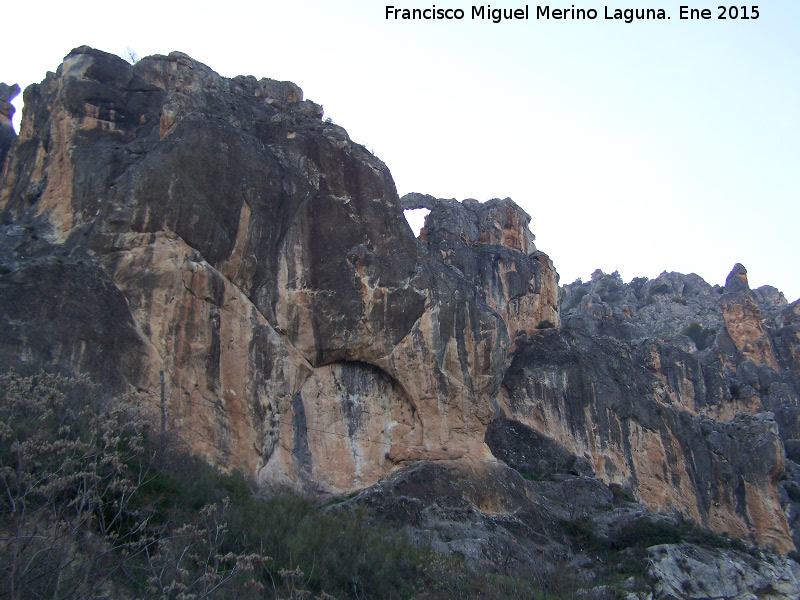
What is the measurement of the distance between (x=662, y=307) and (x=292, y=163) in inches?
2622

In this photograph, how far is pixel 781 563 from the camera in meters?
29.2

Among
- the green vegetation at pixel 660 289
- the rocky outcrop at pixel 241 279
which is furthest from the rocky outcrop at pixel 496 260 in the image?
the green vegetation at pixel 660 289

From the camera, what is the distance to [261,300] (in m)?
26.2

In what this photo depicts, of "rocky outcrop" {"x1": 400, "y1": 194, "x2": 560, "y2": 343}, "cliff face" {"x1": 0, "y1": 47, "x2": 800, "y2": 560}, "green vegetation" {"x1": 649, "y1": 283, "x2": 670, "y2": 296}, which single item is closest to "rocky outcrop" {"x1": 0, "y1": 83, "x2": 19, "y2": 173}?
"cliff face" {"x1": 0, "y1": 47, "x2": 800, "y2": 560}

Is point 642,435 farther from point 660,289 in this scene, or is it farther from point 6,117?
point 660,289

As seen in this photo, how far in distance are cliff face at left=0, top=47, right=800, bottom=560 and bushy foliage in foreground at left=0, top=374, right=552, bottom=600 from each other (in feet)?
10.7

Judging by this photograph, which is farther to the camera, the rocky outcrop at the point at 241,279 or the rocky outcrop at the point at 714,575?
the rocky outcrop at the point at 714,575

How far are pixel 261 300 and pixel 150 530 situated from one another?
12750mm

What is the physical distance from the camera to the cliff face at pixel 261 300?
22375 mm

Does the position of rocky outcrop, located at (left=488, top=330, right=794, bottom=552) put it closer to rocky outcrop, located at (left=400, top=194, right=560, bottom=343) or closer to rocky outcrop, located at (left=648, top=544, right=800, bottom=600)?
rocky outcrop, located at (left=400, top=194, right=560, bottom=343)

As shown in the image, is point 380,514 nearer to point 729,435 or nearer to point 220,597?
point 220,597

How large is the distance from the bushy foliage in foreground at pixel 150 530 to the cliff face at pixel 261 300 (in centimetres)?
327

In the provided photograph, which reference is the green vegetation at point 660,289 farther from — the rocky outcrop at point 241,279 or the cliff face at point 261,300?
the rocky outcrop at point 241,279

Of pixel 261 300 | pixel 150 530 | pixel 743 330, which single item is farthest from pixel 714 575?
pixel 743 330
